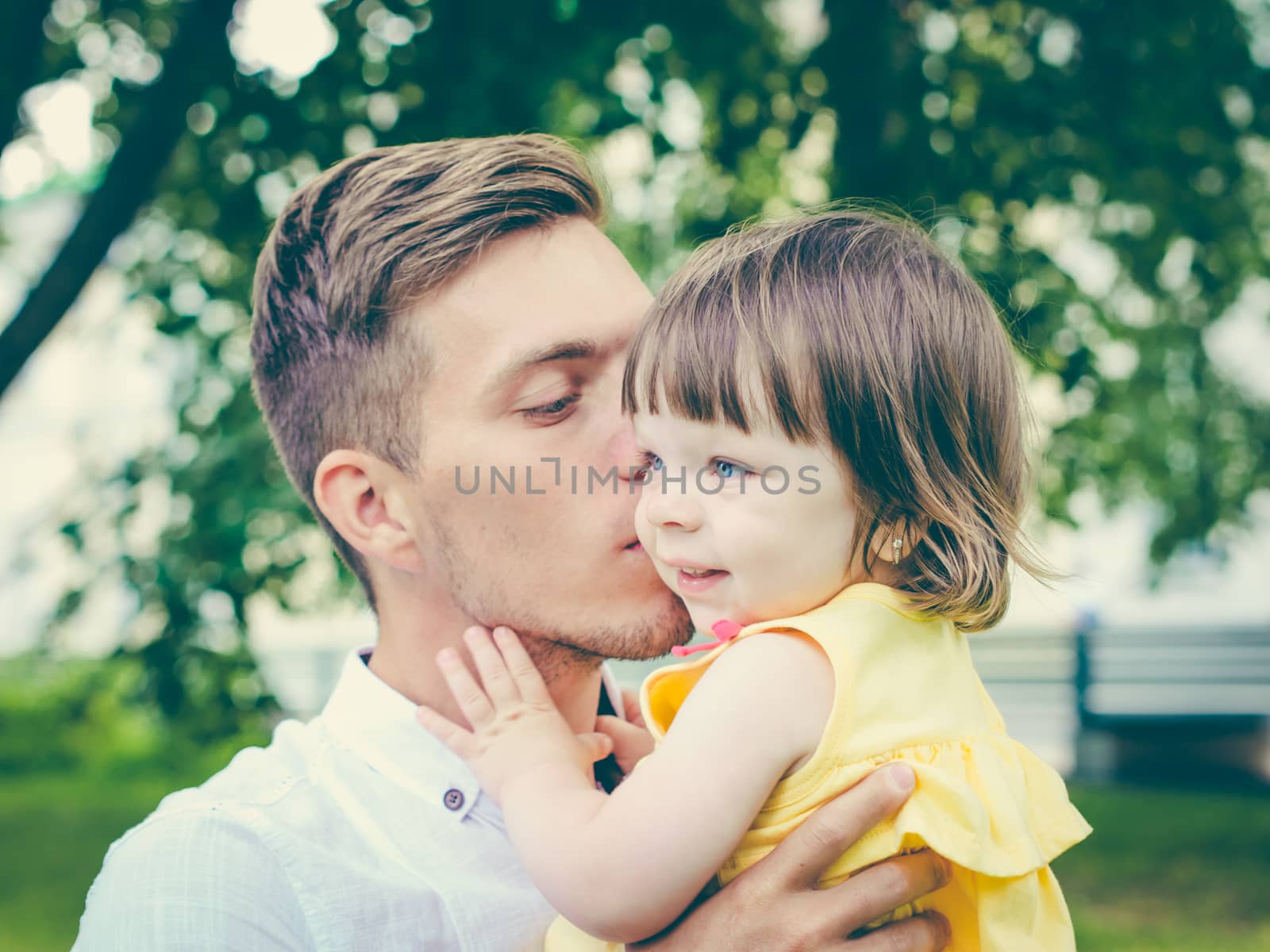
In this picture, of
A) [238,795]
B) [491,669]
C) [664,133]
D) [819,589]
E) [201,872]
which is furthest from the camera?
[664,133]

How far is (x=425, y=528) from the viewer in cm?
212

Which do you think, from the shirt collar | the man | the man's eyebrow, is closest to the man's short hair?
the man

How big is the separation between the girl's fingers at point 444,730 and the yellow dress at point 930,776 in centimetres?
35

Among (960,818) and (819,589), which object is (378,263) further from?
(960,818)

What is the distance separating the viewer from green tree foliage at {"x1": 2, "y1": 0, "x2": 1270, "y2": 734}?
159 inches

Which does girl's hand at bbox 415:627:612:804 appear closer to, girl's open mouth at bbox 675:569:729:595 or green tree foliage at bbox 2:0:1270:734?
girl's open mouth at bbox 675:569:729:595

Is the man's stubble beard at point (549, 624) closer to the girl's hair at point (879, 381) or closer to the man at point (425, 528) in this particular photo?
the man at point (425, 528)

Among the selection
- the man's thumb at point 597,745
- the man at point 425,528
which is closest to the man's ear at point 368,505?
the man at point 425,528

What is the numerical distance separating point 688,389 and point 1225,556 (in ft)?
31.2

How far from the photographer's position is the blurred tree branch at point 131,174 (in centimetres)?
389

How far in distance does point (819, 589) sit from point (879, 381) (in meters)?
0.31

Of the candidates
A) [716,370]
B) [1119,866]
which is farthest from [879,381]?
[1119,866]

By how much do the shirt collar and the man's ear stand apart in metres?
0.23

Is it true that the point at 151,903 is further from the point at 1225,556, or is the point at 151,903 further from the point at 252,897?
the point at 1225,556
